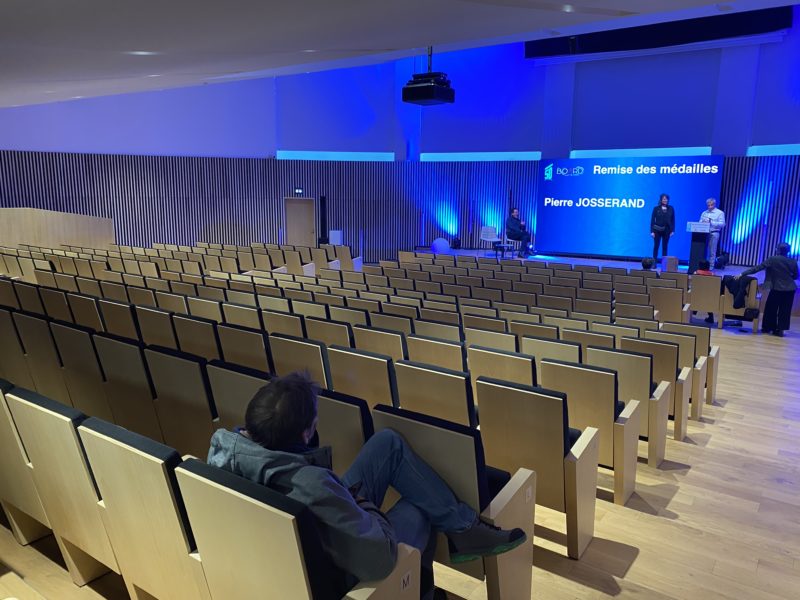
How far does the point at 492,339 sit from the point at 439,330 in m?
0.48

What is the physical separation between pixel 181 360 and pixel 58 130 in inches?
507

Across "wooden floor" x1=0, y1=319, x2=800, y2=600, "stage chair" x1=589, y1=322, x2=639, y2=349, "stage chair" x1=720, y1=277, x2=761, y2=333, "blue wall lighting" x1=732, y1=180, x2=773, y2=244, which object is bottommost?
"wooden floor" x1=0, y1=319, x2=800, y2=600

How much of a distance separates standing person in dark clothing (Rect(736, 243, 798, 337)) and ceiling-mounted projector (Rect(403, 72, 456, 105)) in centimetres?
571

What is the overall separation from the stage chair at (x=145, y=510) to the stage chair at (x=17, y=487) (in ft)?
1.83

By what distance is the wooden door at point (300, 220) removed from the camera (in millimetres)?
16172

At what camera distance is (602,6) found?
3.44 metres

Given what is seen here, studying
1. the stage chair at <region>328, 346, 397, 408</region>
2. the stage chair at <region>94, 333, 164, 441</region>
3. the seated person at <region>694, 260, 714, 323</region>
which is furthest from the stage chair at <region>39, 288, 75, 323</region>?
the seated person at <region>694, 260, 714, 323</region>

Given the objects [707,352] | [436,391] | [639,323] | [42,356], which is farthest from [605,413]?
[42,356]

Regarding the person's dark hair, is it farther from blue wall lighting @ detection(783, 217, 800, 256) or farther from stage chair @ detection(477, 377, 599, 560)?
blue wall lighting @ detection(783, 217, 800, 256)

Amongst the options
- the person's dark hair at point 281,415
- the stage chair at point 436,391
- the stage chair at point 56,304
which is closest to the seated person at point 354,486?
the person's dark hair at point 281,415

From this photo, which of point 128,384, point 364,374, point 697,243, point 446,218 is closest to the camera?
point 128,384

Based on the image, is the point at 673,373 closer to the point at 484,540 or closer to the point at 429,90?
the point at 484,540

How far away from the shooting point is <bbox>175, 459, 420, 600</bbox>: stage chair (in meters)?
1.44

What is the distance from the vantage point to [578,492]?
2584mm
